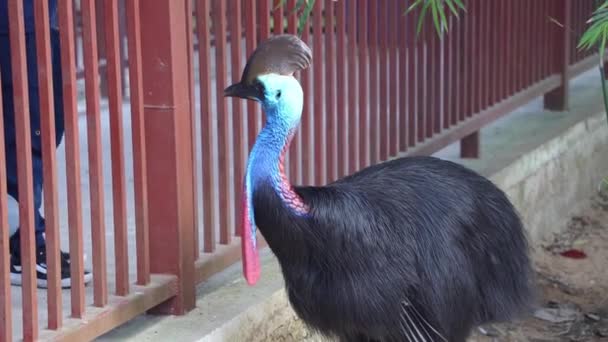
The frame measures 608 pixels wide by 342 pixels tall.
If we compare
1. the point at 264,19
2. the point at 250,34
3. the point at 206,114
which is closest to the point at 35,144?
the point at 206,114

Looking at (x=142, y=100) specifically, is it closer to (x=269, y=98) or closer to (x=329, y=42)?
(x=269, y=98)

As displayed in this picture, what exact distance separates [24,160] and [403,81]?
8.01 ft

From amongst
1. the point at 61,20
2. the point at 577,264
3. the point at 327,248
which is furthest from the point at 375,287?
the point at 577,264

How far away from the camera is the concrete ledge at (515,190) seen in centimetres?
371

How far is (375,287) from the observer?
10.5 feet

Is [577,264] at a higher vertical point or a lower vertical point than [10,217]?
lower

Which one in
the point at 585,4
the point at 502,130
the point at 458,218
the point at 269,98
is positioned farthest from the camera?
the point at 585,4

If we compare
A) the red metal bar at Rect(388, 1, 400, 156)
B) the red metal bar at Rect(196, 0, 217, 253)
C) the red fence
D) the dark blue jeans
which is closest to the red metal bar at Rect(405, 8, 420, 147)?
the red fence

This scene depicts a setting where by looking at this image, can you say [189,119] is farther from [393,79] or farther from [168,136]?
[393,79]

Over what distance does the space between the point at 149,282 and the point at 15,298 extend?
47 centimetres

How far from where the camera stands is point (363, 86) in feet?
16.1

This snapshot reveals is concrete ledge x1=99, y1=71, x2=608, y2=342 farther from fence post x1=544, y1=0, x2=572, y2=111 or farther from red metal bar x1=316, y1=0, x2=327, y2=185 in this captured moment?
red metal bar x1=316, y1=0, x2=327, y2=185

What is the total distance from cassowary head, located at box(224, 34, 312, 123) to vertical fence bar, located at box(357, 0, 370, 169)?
176cm

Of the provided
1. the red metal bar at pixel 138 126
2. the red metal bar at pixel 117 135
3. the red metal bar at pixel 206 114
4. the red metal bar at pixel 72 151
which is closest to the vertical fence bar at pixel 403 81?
the red metal bar at pixel 206 114
